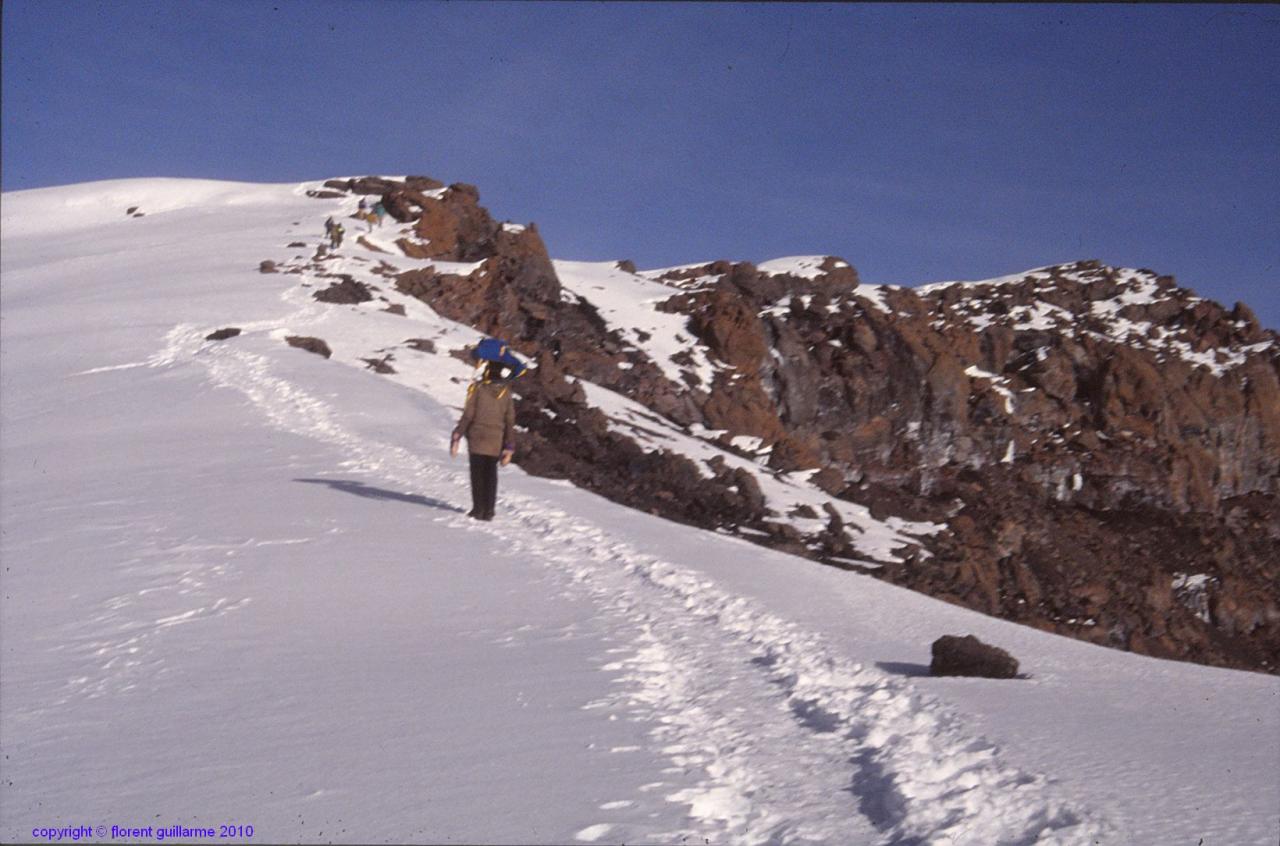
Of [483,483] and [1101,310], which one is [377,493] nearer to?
[483,483]

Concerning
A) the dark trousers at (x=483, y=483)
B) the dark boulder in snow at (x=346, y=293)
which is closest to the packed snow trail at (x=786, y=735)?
the dark trousers at (x=483, y=483)

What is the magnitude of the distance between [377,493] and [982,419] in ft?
126

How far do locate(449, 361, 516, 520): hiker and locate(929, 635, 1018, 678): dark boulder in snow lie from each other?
682 cm

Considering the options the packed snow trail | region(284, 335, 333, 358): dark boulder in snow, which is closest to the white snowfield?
the packed snow trail

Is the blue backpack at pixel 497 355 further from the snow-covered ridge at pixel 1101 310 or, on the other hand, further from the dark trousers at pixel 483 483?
the snow-covered ridge at pixel 1101 310

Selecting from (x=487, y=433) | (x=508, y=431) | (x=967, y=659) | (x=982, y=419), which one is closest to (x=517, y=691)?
(x=967, y=659)

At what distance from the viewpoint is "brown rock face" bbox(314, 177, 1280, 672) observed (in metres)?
23.0

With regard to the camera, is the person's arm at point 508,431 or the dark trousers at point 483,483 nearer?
the dark trousers at point 483,483

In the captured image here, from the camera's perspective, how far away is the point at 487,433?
43.9 ft

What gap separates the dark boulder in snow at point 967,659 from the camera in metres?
7.29

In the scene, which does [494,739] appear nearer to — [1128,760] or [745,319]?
[1128,760]

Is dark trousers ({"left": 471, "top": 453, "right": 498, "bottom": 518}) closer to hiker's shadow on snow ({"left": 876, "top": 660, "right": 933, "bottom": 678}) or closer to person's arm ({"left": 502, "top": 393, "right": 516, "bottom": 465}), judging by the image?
person's arm ({"left": 502, "top": 393, "right": 516, "bottom": 465})

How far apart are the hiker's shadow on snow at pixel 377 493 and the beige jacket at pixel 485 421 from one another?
103 cm

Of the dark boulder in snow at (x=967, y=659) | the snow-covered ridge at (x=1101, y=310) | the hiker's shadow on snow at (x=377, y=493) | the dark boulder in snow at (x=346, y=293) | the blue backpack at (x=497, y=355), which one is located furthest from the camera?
the dark boulder in snow at (x=346, y=293)
